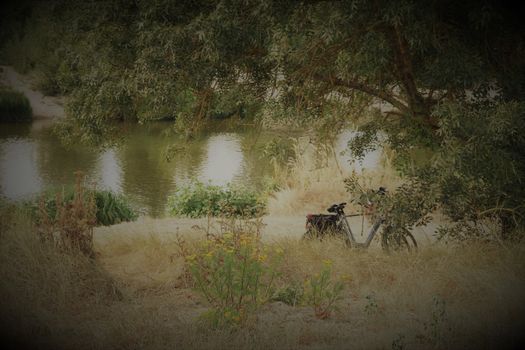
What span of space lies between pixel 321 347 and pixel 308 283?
1155 mm

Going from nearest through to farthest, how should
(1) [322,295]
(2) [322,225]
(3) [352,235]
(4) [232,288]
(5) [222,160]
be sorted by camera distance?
(4) [232,288], (1) [322,295], (3) [352,235], (2) [322,225], (5) [222,160]

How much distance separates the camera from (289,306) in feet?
15.9

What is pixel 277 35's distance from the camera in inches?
185

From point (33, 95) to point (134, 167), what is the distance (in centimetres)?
1685

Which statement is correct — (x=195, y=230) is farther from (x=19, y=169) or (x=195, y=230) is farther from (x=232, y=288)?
(x=19, y=169)

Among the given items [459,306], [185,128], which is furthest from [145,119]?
[459,306]

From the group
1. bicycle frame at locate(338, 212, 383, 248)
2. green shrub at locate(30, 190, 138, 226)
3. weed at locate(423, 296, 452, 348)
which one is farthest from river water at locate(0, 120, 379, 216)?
weed at locate(423, 296, 452, 348)

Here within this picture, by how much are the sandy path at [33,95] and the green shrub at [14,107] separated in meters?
1.08

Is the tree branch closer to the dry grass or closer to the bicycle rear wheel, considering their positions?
the bicycle rear wheel

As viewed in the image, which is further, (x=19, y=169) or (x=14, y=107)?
(x=14, y=107)

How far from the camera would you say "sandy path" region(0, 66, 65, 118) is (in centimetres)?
2900

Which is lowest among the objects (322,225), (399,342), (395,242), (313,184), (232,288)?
(399,342)

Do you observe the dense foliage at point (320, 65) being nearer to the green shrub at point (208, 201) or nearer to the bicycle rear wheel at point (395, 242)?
the bicycle rear wheel at point (395, 242)

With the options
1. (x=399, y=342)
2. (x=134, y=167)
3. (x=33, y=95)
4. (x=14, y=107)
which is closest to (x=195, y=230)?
(x=399, y=342)
